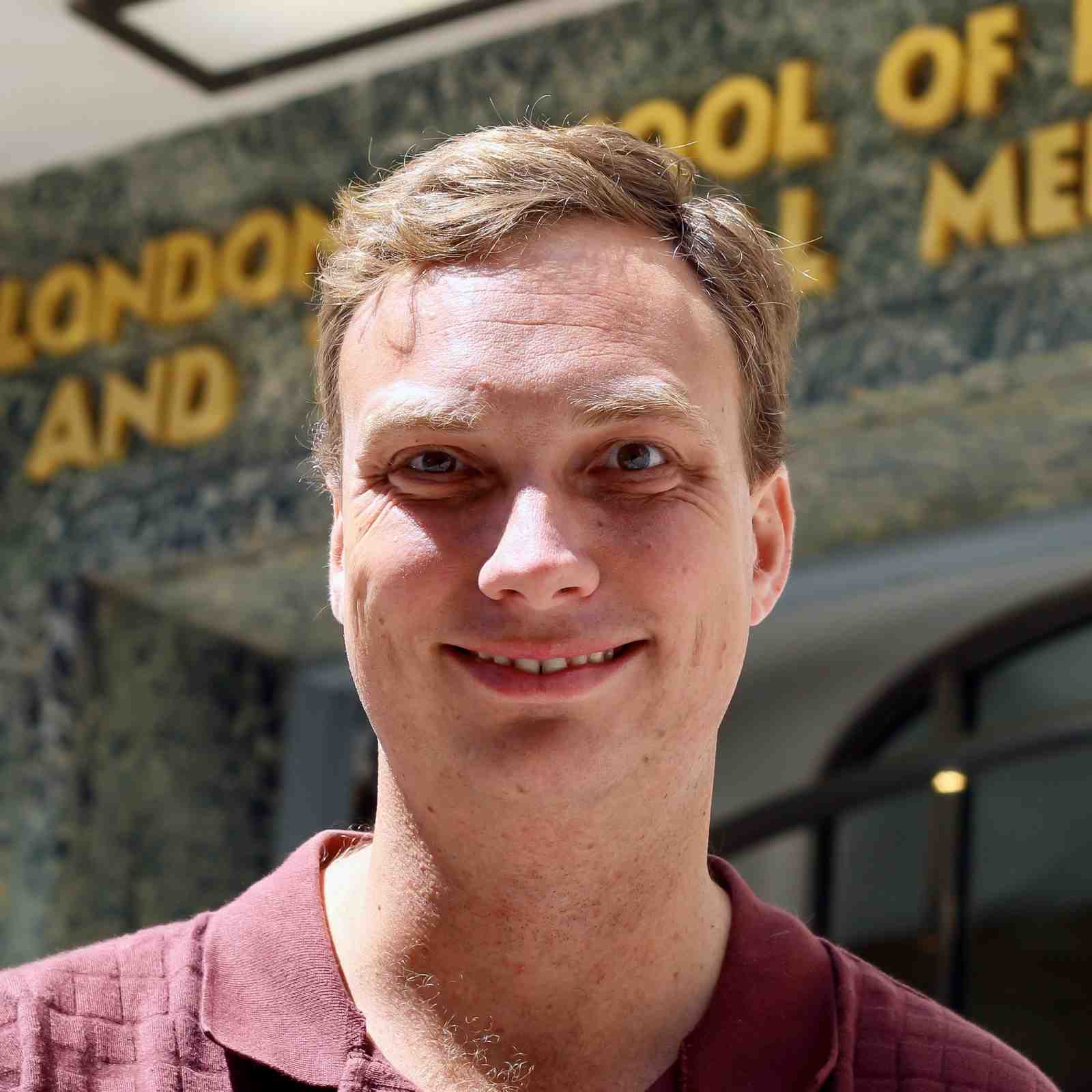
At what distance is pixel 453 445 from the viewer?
4.63 feet

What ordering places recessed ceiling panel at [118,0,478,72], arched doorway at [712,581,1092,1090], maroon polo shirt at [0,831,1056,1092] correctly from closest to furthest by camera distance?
maroon polo shirt at [0,831,1056,1092] → recessed ceiling panel at [118,0,478,72] → arched doorway at [712,581,1092,1090]

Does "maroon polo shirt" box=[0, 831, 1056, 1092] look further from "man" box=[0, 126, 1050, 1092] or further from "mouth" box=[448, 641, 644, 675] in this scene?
"mouth" box=[448, 641, 644, 675]

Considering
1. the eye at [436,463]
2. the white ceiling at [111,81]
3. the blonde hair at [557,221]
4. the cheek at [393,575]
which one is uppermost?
the white ceiling at [111,81]

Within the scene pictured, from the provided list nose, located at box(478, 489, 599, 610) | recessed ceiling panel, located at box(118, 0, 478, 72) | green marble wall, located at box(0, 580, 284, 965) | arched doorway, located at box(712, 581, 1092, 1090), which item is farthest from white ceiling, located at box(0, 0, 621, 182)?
nose, located at box(478, 489, 599, 610)

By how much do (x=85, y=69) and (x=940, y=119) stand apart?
2.27 m

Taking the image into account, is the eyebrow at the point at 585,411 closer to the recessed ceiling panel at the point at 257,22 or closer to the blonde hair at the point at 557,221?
the blonde hair at the point at 557,221

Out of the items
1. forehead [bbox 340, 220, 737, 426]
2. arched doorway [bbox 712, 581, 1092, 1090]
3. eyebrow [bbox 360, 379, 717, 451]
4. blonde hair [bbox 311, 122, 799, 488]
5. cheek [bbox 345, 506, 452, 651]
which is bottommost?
arched doorway [bbox 712, 581, 1092, 1090]

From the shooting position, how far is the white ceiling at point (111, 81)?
16.0ft

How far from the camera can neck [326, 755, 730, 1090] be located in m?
1.42

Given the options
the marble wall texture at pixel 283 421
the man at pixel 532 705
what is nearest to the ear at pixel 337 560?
the man at pixel 532 705

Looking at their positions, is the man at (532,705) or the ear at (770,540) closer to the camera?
the man at (532,705)

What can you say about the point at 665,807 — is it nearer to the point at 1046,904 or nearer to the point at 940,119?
the point at 940,119

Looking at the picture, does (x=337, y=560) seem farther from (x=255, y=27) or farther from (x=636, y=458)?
(x=255, y=27)

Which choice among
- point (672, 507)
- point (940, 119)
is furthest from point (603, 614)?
point (940, 119)
